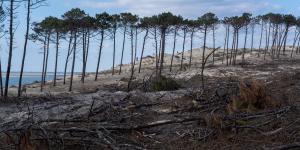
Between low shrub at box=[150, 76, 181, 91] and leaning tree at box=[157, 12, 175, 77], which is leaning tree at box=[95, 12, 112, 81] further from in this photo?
low shrub at box=[150, 76, 181, 91]

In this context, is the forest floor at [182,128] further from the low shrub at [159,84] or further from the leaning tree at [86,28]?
the leaning tree at [86,28]

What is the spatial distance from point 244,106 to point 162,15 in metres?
46.3

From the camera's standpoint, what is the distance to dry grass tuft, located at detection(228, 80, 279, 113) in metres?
11.8

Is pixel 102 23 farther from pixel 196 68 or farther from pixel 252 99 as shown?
pixel 252 99

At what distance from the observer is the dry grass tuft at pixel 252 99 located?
11836mm

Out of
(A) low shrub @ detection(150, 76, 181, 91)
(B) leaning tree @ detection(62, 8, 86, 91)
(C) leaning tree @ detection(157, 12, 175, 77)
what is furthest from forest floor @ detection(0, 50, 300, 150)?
(C) leaning tree @ detection(157, 12, 175, 77)

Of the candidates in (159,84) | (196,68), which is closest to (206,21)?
(196,68)

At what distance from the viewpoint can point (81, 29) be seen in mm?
51812

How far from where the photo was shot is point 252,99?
39.3 feet

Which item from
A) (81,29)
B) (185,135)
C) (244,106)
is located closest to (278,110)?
(244,106)

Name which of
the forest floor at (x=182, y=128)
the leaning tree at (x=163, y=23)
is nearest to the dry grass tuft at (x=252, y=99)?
the forest floor at (x=182, y=128)

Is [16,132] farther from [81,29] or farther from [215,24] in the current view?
[215,24]

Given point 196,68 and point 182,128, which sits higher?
point 196,68

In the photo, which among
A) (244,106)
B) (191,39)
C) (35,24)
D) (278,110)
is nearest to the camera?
(278,110)
